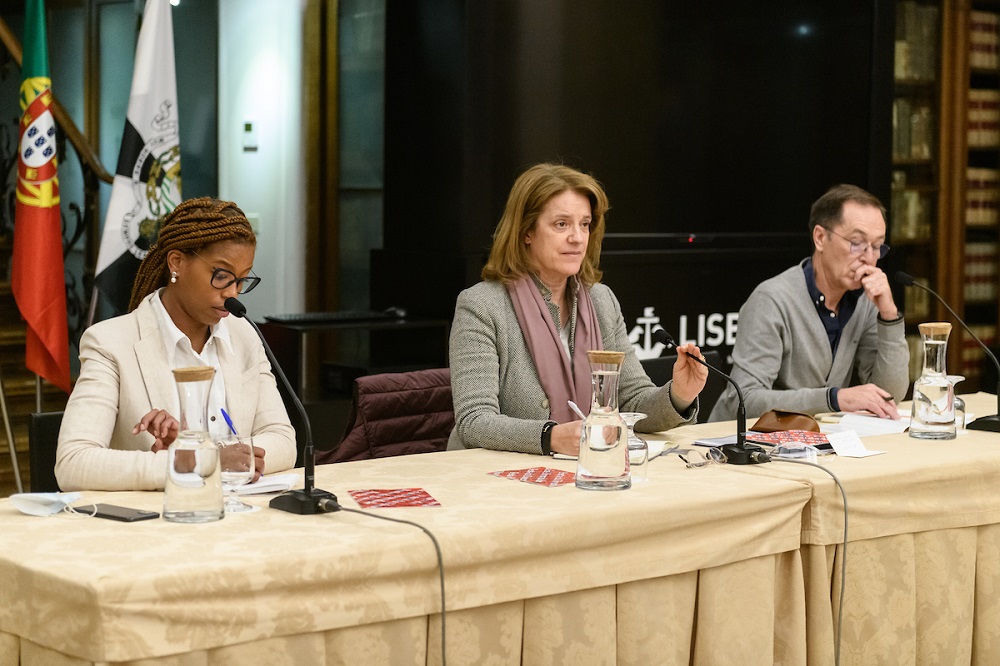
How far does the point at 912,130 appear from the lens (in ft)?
20.5

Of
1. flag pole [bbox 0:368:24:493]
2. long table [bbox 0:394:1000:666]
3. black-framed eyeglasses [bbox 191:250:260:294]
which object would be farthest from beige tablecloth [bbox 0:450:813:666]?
flag pole [bbox 0:368:24:493]

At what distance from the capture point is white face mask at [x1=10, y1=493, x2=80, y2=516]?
188 centimetres

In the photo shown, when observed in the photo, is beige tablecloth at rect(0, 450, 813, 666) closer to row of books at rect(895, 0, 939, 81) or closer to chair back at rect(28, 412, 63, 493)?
chair back at rect(28, 412, 63, 493)

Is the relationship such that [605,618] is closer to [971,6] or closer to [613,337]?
[613,337]

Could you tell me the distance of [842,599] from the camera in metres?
2.26

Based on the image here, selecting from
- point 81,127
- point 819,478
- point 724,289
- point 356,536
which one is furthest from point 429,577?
point 724,289

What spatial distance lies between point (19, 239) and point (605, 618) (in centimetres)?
279

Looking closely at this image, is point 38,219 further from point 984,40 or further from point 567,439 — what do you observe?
point 984,40

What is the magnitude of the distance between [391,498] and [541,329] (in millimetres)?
871

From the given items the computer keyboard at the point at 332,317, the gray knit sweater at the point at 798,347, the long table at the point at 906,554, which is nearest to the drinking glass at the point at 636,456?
the long table at the point at 906,554

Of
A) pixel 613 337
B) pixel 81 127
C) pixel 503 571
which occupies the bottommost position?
pixel 503 571

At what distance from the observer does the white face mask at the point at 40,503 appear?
1883 mm

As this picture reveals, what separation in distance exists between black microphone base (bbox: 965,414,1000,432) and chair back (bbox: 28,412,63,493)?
1934 millimetres

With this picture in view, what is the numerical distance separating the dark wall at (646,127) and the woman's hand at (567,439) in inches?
83.4
